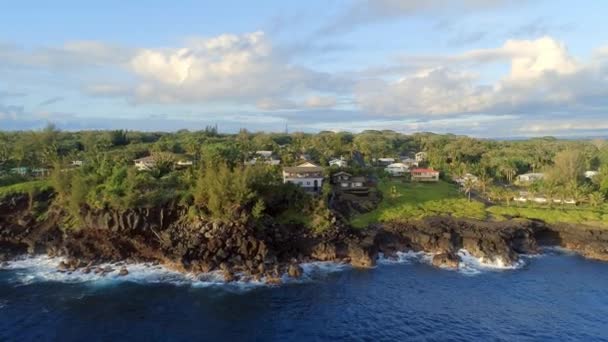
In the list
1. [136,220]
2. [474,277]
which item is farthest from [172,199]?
[474,277]

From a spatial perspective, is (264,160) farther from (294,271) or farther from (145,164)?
(294,271)

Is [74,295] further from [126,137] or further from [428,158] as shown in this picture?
[428,158]

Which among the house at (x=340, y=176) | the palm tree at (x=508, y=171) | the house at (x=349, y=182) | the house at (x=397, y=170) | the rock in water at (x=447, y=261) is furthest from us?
the palm tree at (x=508, y=171)

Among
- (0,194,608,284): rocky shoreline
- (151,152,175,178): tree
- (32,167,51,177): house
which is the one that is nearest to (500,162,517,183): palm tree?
(0,194,608,284): rocky shoreline

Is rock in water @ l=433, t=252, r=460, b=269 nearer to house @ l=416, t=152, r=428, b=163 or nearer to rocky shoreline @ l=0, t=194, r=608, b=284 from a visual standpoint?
rocky shoreline @ l=0, t=194, r=608, b=284

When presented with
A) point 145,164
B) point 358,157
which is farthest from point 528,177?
point 145,164

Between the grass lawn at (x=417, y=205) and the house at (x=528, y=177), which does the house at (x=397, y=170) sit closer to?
the grass lawn at (x=417, y=205)

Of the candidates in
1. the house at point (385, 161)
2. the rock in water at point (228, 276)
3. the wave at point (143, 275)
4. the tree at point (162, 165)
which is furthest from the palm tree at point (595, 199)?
the tree at point (162, 165)
